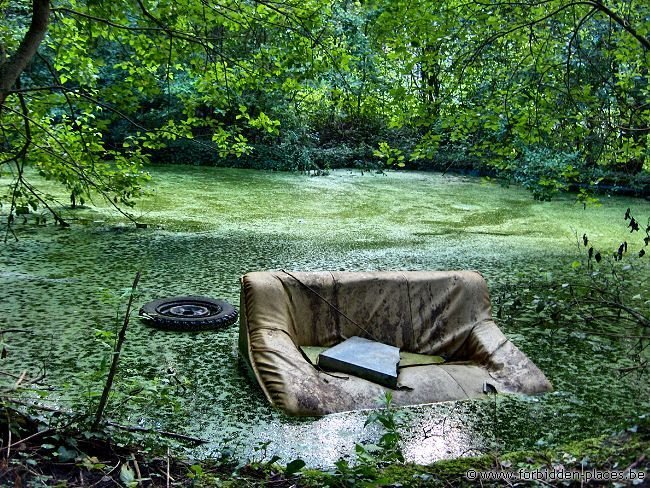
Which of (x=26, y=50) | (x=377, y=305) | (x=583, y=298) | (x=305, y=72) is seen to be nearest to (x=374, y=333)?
(x=377, y=305)

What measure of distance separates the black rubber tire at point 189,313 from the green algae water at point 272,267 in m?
0.07

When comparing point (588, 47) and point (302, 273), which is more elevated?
point (588, 47)

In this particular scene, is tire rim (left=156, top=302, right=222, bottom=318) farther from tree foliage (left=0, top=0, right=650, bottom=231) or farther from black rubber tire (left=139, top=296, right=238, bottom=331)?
tree foliage (left=0, top=0, right=650, bottom=231)

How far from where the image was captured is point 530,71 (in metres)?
5.77

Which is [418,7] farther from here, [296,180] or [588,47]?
[296,180]

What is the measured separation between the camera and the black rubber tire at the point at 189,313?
391cm

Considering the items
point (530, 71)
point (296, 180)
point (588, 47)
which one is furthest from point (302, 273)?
point (296, 180)

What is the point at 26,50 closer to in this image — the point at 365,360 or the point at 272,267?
the point at 365,360

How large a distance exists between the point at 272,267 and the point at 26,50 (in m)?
2.95

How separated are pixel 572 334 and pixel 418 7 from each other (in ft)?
8.30

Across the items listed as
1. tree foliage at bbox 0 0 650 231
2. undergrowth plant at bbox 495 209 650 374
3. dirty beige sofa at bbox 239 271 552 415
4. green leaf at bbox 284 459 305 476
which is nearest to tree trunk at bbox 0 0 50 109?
tree foliage at bbox 0 0 650 231

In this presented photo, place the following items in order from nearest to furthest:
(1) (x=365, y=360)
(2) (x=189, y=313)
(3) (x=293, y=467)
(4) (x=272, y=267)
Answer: (3) (x=293, y=467)
(1) (x=365, y=360)
(2) (x=189, y=313)
(4) (x=272, y=267)

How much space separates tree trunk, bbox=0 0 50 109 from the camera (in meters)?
2.63

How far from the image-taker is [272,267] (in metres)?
5.35
